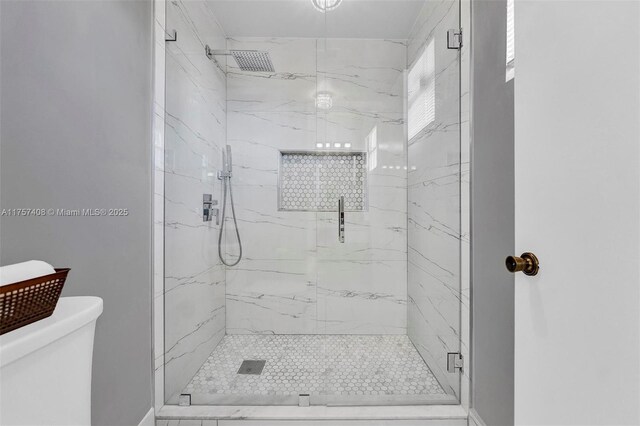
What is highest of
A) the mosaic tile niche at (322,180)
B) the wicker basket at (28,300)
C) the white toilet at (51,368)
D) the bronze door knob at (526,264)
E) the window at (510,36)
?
the window at (510,36)

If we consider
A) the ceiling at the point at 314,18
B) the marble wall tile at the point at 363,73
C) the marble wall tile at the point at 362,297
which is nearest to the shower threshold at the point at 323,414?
the marble wall tile at the point at 362,297

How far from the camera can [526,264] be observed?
0.72m

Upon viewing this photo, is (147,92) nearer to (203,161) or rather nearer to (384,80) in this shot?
(203,161)

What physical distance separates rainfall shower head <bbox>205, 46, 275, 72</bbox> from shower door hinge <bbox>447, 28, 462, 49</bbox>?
3.54 ft

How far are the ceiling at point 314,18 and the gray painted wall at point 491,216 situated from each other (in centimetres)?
63

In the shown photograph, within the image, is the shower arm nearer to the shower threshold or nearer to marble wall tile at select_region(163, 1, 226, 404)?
marble wall tile at select_region(163, 1, 226, 404)

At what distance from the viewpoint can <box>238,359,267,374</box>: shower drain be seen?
1734 mm

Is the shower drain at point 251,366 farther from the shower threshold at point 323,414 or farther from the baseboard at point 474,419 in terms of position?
the baseboard at point 474,419

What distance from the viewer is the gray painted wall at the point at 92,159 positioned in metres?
0.84

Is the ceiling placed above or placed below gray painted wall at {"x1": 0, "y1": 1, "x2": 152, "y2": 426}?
above

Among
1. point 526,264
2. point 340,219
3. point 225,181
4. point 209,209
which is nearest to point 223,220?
point 209,209

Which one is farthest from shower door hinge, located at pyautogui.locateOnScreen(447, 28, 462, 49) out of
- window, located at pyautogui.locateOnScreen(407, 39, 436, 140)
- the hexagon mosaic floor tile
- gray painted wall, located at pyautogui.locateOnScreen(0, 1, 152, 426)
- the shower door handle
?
the hexagon mosaic floor tile

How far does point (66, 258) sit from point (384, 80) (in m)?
1.91

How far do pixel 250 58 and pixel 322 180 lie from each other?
911mm
